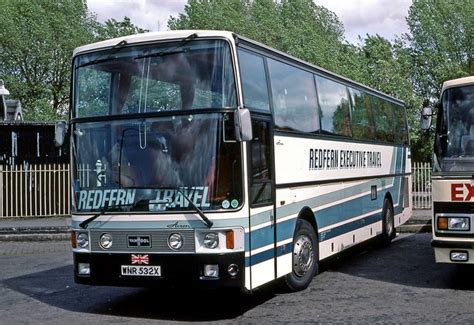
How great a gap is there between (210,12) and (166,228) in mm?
37118

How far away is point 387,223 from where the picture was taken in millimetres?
14977

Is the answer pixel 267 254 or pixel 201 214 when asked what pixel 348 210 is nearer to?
pixel 267 254

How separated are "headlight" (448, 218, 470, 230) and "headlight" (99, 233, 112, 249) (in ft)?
14.4

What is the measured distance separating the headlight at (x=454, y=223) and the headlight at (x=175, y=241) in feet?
11.8

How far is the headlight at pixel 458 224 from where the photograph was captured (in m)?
8.88

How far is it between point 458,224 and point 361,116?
16.0 feet

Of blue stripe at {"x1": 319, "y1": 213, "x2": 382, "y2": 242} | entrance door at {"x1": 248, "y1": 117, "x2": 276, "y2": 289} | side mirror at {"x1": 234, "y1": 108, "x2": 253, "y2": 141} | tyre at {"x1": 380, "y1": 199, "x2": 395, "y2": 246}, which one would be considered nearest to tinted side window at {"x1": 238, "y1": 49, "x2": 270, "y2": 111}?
entrance door at {"x1": 248, "y1": 117, "x2": 276, "y2": 289}

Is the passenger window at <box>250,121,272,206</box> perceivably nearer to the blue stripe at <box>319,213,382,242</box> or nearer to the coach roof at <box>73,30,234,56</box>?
the coach roof at <box>73,30,234,56</box>

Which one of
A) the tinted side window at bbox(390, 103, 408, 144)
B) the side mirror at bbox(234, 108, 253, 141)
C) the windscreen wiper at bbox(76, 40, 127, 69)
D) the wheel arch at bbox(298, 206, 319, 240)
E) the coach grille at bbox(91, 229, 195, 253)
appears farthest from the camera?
the tinted side window at bbox(390, 103, 408, 144)

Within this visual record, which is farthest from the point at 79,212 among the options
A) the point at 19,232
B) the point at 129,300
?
the point at 19,232

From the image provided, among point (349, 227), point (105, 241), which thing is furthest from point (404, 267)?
point (105, 241)

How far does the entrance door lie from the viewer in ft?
26.3

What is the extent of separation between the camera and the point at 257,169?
324 inches

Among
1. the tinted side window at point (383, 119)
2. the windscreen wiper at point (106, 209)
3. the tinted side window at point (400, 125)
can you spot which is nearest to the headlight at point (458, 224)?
the windscreen wiper at point (106, 209)
